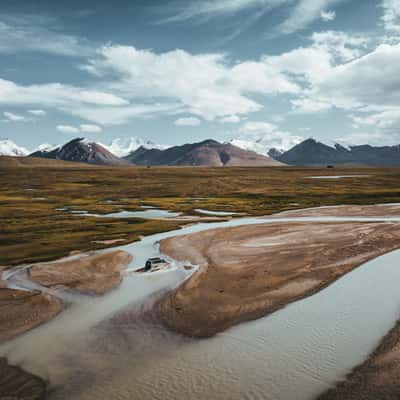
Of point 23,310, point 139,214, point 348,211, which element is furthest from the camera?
point 139,214

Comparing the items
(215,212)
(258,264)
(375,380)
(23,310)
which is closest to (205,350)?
(375,380)

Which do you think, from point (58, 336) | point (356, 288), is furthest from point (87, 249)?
point (356, 288)

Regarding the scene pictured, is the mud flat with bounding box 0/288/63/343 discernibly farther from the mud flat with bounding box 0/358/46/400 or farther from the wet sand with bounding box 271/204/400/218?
the wet sand with bounding box 271/204/400/218

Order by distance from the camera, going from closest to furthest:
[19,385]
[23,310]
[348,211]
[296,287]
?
[19,385]
[23,310]
[296,287]
[348,211]

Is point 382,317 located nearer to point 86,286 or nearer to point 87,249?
point 86,286

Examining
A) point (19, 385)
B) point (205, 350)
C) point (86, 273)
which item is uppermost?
point (86, 273)

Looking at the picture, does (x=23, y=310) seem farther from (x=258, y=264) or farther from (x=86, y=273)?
(x=258, y=264)

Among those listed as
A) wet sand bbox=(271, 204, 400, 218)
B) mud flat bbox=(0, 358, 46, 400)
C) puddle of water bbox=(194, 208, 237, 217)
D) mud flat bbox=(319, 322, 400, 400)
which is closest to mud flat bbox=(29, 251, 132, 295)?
mud flat bbox=(0, 358, 46, 400)
